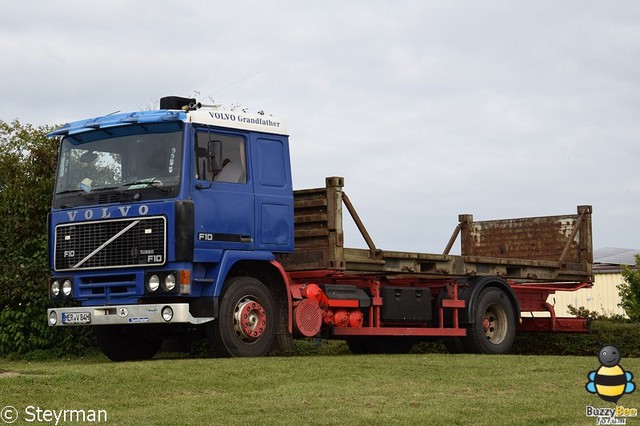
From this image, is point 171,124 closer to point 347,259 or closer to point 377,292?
point 347,259

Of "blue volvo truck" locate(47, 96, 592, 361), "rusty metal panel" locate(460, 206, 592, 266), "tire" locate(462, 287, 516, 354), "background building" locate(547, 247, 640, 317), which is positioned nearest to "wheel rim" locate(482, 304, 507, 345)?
"tire" locate(462, 287, 516, 354)

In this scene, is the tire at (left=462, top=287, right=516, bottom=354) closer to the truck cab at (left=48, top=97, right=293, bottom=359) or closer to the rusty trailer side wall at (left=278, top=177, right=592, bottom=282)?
the rusty trailer side wall at (left=278, top=177, right=592, bottom=282)

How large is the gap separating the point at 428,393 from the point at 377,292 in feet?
18.2

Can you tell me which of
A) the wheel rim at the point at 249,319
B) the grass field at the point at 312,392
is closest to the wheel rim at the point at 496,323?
the grass field at the point at 312,392

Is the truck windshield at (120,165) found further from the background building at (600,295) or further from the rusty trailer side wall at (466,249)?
the background building at (600,295)

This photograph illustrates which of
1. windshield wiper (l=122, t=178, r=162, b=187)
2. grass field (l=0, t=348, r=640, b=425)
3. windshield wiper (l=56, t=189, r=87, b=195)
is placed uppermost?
windshield wiper (l=122, t=178, r=162, b=187)

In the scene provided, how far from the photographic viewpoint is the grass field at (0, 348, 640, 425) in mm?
10047

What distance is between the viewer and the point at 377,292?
17234 millimetres

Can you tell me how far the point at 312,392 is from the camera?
11711 mm

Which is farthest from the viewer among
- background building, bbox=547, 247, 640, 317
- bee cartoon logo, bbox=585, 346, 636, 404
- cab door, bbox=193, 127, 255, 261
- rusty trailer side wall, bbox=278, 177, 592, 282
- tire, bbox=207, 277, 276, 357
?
background building, bbox=547, 247, 640, 317

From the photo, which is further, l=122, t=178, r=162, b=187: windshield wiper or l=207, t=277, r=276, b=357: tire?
l=207, t=277, r=276, b=357: tire

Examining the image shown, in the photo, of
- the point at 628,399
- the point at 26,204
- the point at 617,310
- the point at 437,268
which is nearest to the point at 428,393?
the point at 628,399

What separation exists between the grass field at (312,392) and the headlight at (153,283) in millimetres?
1274

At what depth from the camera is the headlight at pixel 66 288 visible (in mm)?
15469
